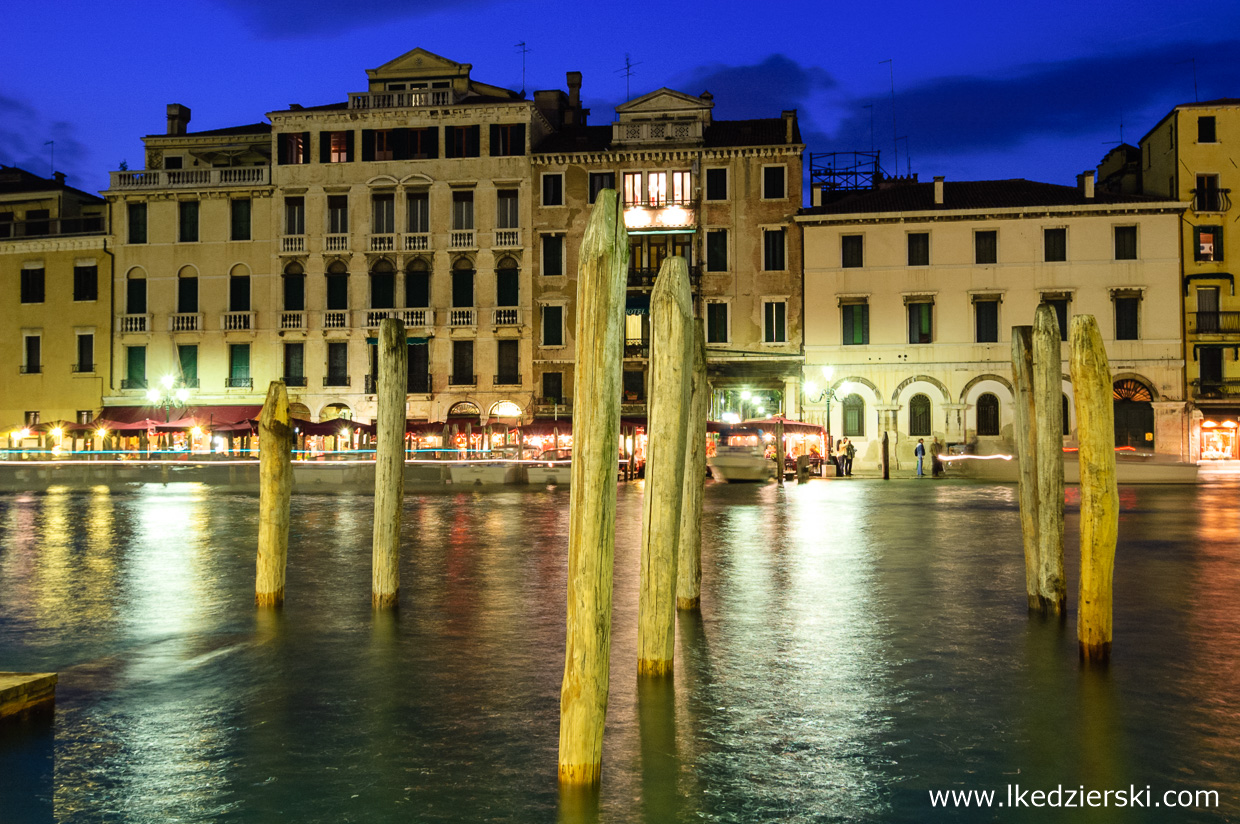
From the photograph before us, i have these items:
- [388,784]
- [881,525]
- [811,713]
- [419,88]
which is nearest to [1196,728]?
[811,713]

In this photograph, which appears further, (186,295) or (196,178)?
(186,295)

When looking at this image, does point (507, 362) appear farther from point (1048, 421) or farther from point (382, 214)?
point (1048, 421)

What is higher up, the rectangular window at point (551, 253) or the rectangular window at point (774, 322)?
the rectangular window at point (551, 253)

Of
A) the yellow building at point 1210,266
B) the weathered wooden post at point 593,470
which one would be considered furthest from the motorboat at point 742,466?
the weathered wooden post at point 593,470

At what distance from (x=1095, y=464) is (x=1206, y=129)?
1462 inches

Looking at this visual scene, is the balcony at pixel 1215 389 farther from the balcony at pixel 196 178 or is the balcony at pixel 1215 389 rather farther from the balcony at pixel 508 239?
the balcony at pixel 196 178

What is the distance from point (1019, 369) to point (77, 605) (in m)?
9.26

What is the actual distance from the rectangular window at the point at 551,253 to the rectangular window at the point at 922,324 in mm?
12974

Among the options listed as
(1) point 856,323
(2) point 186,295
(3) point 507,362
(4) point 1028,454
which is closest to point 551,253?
(3) point 507,362

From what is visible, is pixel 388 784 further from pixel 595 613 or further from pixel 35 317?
pixel 35 317

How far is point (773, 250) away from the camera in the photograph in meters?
40.8

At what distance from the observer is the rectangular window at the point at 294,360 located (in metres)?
42.6

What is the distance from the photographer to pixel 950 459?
36.4 m

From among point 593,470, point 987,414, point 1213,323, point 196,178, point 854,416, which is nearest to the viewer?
point 593,470
